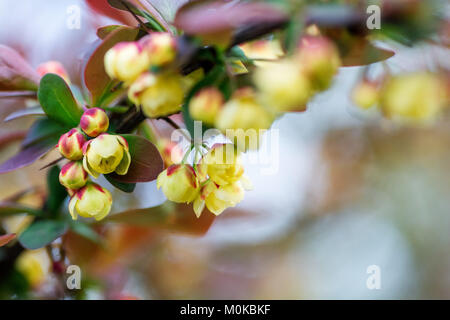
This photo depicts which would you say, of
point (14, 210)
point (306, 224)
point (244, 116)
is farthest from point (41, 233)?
point (306, 224)

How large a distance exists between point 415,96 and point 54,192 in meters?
0.59

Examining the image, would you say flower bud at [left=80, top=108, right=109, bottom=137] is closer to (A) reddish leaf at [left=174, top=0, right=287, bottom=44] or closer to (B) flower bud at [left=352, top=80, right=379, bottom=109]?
(A) reddish leaf at [left=174, top=0, right=287, bottom=44]

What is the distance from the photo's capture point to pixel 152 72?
0.46m

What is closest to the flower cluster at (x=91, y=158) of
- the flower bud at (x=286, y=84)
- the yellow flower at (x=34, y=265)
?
the flower bud at (x=286, y=84)

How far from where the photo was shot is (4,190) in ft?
3.87

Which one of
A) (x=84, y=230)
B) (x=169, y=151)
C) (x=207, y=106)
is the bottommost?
(x=84, y=230)

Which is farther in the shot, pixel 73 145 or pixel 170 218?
pixel 170 218

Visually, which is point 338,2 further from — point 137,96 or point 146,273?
point 146,273

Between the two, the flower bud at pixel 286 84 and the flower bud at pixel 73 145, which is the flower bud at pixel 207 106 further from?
the flower bud at pixel 73 145

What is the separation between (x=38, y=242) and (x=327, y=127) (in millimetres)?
2203

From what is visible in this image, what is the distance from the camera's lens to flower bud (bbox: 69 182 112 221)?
581 mm

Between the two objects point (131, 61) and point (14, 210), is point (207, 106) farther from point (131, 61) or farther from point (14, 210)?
point (14, 210)

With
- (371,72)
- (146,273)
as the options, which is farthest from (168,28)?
(146,273)

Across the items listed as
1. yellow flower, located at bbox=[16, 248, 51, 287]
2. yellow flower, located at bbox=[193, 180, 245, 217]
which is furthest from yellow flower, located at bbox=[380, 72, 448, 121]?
yellow flower, located at bbox=[16, 248, 51, 287]
